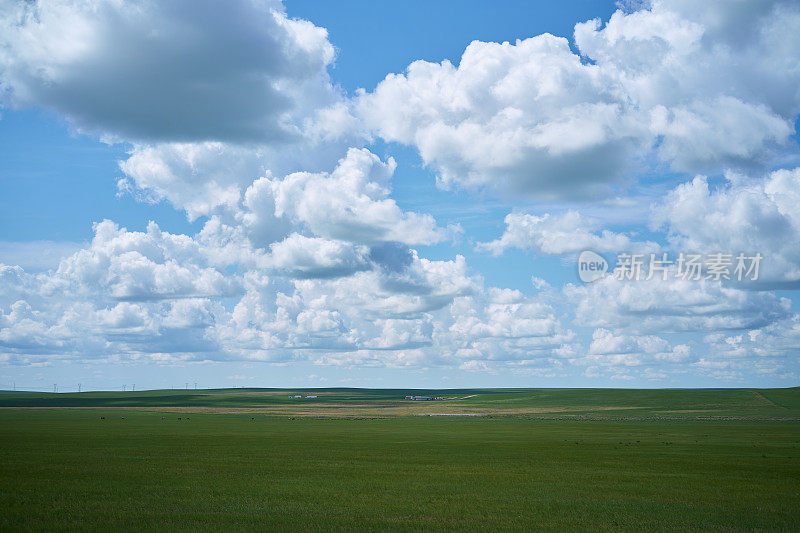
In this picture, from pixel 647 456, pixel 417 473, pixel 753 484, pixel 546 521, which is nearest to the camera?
pixel 546 521

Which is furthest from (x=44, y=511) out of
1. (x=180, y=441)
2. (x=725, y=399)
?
(x=725, y=399)

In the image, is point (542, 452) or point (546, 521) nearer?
point (546, 521)

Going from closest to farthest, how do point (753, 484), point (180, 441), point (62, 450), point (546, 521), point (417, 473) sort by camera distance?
point (546, 521), point (753, 484), point (417, 473), point (62, 450), point (180, 441)

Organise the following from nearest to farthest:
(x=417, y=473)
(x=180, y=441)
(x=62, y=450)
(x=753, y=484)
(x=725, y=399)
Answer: (x=753, y=484) → (x=417, y=473) → (x=62, y=450) → (x=180, y=441) → (x=725, y=399)

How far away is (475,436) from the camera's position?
84.1 metres

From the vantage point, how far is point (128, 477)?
40781 mm

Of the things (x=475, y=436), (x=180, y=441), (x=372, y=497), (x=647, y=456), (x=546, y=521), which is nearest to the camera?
(x=546, y=521)

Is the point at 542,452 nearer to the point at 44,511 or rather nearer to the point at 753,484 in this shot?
the point at 753,484

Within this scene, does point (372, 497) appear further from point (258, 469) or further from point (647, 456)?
point (647, 456)

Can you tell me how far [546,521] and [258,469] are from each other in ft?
80.6

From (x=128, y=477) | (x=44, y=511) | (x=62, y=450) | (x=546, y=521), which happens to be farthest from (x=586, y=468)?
(x=62, y=450)

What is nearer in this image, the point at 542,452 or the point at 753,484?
the point at 753,484

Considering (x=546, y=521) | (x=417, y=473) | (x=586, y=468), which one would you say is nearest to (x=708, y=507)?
(x=546, y=521)

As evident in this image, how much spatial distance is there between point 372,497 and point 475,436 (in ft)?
172
